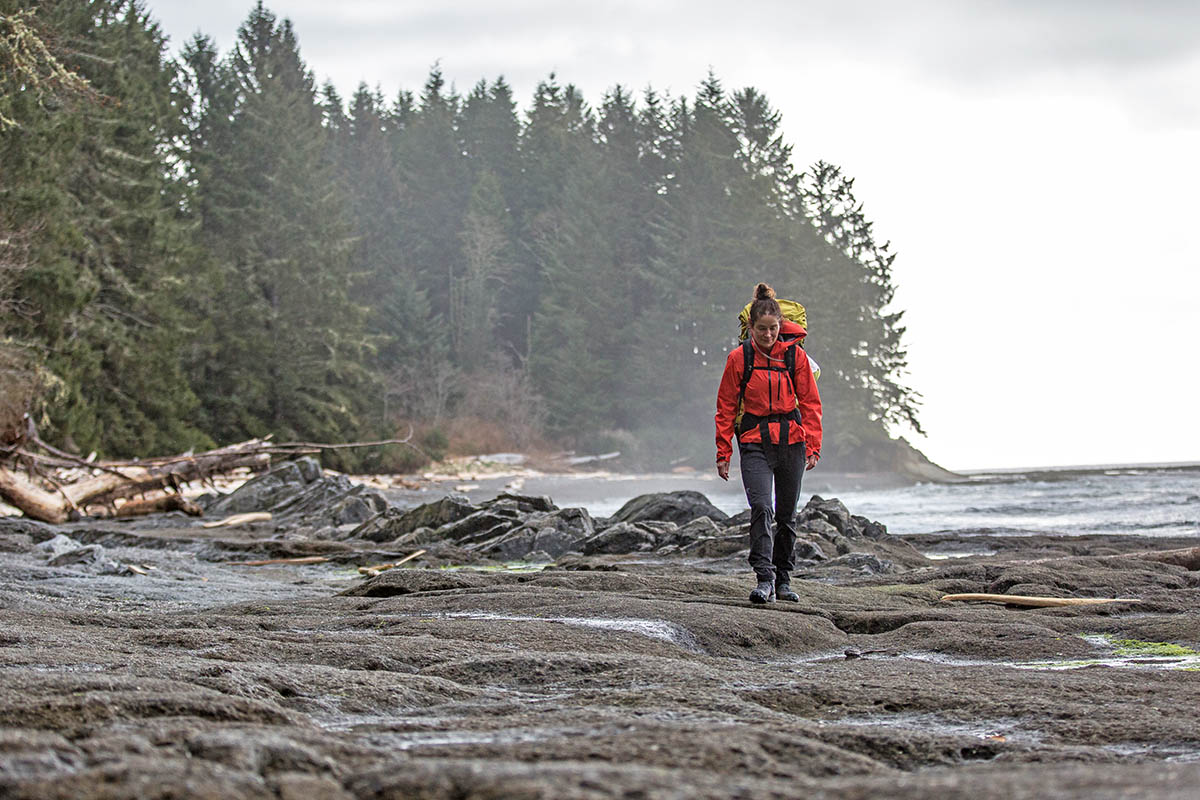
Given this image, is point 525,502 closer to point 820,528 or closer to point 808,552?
point 820,528

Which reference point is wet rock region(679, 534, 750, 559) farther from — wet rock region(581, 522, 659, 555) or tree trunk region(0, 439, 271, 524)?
tree trunk region(0, 439, 271, 524)

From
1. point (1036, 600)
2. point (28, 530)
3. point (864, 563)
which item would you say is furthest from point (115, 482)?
point (1036, 600)

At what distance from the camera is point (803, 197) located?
185 ft

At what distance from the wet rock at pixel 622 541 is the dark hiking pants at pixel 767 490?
187 inches

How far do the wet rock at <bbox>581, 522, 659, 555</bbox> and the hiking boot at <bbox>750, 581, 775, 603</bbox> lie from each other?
194 inches

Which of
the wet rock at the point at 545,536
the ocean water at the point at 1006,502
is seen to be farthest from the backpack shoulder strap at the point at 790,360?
the ocean water at the point at 1006,502

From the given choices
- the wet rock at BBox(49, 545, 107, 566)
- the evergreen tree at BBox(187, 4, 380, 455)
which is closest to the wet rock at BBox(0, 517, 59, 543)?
the wet rock at BBox(49, 545, 107, 566)

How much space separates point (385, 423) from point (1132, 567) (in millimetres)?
38585

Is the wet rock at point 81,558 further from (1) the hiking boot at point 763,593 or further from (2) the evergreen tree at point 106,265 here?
(2) the evergreen tree at point 106,265

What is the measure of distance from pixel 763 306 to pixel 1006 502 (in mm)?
21361

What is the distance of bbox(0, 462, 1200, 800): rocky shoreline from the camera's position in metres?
2.21

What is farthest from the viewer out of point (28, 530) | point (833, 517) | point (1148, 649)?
point (833, 517)

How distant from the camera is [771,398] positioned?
23.5 ft

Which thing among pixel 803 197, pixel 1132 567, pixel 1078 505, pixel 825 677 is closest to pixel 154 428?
pixel 1078 505
